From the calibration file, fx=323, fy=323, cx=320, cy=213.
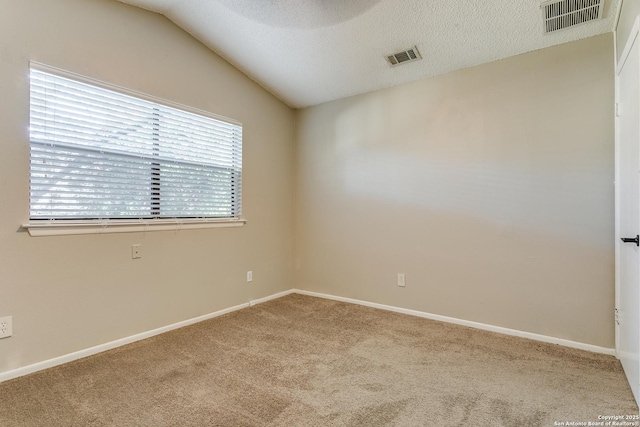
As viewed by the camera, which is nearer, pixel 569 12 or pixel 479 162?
pixel 569 12

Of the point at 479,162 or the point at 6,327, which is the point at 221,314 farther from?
the point at 479,162

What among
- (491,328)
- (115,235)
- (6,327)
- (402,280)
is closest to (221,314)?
(115,235)

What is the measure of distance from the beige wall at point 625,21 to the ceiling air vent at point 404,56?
51.5 inches

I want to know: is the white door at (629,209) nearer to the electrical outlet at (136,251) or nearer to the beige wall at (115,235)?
the beige wall at (115,235)

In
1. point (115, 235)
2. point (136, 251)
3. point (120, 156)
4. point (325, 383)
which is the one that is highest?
point (120, 156)

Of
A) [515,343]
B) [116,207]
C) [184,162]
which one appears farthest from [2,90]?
[515,343]

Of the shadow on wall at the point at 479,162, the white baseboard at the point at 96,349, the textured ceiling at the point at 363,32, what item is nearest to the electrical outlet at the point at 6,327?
the white baseboard at the point at 96,349

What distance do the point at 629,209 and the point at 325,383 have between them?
210 cm

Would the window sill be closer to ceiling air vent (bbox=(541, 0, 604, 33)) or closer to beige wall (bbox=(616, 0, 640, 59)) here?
ceiling air vent (bbox=(541, 0, 604, 33))

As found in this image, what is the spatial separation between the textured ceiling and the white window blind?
2.54 feet

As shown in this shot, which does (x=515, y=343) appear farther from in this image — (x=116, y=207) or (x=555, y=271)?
(x=116, y=207)

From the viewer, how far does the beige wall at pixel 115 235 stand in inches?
80.3

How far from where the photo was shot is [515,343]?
254 centimetres

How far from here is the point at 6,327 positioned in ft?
6.55
